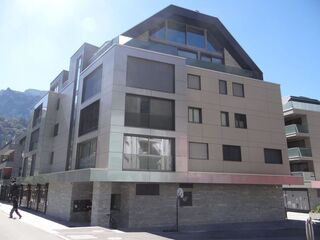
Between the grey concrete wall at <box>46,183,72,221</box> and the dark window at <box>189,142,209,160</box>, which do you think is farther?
the grey concrete wall at <box>46,183,72,221</box>

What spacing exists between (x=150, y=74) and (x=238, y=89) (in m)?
9.00

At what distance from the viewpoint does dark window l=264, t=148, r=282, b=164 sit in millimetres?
27344

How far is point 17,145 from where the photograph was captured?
54.2m

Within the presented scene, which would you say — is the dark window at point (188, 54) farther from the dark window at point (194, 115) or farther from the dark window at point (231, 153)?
the dark window at point (231, 153)

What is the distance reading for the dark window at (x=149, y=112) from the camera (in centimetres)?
2194

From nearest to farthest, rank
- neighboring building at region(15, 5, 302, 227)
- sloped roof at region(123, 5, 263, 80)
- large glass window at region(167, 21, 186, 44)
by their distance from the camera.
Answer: neighboring building at region(15, 5, 302, 227)
sloped roof at region(123, 5, 263, 80)
large glass window at region(167, 21, 186, 44)

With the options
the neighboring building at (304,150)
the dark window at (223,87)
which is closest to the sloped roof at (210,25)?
the dark window at (223,87)

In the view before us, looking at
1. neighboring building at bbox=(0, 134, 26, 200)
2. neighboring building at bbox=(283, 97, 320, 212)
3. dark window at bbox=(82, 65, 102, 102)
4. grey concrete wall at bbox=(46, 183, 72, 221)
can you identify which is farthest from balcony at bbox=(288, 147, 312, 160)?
neighboring building at bbox=(0, 134, 26, 200)

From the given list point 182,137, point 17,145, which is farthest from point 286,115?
point 17,145

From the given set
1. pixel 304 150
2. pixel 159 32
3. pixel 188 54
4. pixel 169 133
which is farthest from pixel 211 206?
pixel 304 150

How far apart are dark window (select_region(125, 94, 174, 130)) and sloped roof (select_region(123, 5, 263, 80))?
7.51 meters

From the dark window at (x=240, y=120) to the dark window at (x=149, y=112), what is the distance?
659 cm

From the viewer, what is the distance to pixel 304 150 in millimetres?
36906

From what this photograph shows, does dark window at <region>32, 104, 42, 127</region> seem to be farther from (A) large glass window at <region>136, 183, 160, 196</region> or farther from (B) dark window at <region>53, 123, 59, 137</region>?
(A) large glass window at <region>136, 183, 160, 196</region>
